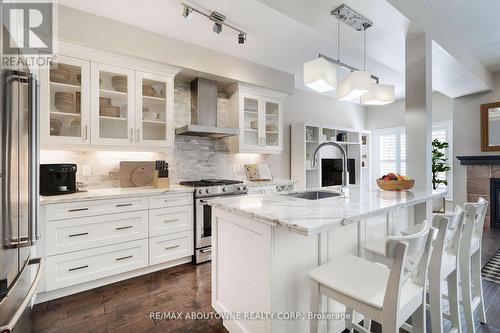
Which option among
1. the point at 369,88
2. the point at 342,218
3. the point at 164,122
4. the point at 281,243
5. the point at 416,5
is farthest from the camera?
the point at 164,122

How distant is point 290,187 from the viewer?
13.3 ft

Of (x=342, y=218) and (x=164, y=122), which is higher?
(x=164, y=122)

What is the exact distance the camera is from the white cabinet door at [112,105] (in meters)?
2.58

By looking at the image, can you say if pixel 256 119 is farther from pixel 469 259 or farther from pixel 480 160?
pixel 480 160

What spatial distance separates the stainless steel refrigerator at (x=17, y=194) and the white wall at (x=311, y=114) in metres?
3.55

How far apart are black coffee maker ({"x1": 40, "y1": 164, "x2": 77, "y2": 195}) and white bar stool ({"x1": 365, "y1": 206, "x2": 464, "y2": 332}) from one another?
2.68 meters

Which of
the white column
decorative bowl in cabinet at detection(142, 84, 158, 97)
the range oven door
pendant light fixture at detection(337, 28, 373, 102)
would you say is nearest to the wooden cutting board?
the range oven door

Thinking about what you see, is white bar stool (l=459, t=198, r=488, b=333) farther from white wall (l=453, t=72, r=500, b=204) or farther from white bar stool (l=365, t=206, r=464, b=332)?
white wall (l=453, t=72, r=500, b=204)

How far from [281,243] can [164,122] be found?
2.32 meters

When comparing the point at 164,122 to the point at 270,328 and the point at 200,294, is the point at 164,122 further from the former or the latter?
the point at 270,328

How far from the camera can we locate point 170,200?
2.76 m

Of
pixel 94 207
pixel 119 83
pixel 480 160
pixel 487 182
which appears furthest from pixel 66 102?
pixel 487 182

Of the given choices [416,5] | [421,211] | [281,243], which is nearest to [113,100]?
[281,243]

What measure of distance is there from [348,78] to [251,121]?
2019 millimetres
